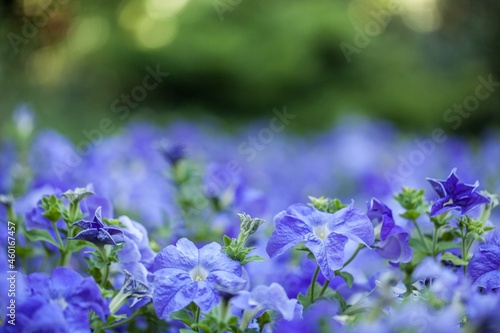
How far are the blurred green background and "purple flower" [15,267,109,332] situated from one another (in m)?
4.96

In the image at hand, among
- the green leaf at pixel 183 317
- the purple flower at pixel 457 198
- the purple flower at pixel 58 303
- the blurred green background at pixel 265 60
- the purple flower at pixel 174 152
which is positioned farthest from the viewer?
the blurred green background at pixel 265 60

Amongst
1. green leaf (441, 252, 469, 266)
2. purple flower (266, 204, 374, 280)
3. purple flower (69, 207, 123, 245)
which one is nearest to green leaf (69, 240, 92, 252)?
purple flower (69, 207, 123, 245)

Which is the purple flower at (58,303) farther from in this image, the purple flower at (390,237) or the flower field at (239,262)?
the purple flower at (390,237)

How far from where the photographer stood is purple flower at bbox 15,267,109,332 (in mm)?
845

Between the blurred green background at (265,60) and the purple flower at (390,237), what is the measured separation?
4.96 metres

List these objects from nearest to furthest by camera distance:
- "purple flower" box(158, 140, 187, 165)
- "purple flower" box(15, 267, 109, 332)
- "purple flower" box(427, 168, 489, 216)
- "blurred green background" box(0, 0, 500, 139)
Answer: "purple flower" box(15, 267, 109, 332)
"purple flower" box(427, 168, 489, 216)
"purple flower" box(158, 140, 187, 165)
"blurred green background" box(0, 0, 500, 139)

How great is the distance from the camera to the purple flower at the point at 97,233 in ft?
3.23

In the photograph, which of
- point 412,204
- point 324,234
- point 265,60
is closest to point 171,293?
point 324,234

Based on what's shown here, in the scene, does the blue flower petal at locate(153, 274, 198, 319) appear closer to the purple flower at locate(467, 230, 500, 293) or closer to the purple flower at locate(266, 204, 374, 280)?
the purple flower at locate(266, 204, 374, 280)

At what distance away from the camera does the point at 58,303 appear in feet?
3.06

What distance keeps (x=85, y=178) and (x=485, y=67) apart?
5.00m

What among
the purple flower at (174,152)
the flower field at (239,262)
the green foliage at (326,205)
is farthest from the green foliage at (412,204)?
the purple flower at (174,152)

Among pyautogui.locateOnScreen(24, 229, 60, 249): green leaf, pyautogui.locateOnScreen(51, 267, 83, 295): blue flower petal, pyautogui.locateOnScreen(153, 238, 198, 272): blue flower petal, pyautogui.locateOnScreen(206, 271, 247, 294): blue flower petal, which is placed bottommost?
pyautogui.locateOnScreen(51, 267, 83, 295): blue flower petal

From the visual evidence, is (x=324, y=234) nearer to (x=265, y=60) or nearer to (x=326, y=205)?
(x=326, y=205)
